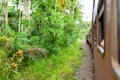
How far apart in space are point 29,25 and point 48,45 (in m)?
1.31

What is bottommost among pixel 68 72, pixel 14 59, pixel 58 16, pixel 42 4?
pixel 68 72

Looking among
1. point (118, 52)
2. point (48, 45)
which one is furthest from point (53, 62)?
point (118, 52)

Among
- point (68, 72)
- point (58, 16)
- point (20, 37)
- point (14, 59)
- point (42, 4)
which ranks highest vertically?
point (42, 4)

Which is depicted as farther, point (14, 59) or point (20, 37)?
point (20, 37)

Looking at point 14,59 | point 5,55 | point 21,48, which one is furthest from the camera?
point 21,48

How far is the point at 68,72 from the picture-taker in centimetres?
713

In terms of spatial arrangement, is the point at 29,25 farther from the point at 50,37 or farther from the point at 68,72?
the point at 68,72

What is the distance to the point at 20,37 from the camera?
22.6 ft

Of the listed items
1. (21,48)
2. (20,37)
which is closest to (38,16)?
(20,37)

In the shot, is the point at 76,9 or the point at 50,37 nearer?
the point at 50,37

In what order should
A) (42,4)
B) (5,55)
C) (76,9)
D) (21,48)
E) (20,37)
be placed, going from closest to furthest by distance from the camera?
(5,55) < (21,48) < (20,37) < (42,4) < (76,9)

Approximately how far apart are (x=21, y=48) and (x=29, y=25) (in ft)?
10.2

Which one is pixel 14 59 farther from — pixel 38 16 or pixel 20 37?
pixel 38 16

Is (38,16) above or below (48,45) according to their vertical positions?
above
